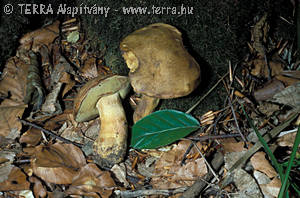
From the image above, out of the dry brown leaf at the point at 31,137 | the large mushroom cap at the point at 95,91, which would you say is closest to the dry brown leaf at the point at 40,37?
the dry brown leaf at the point at 31,137

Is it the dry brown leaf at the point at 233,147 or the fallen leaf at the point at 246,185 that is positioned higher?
the dry brown leaf at the point at 233,147

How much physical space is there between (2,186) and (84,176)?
56cm

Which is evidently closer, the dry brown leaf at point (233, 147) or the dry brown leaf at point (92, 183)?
the dry brown leaf at point (92, 183)

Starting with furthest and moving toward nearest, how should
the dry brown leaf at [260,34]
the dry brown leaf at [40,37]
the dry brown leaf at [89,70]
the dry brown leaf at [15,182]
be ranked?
the dry brown leaf at [40,37], the dry brown leaf at [89,70], the dry brown leaf at [260,34], the dry brown leaf at [15,182]

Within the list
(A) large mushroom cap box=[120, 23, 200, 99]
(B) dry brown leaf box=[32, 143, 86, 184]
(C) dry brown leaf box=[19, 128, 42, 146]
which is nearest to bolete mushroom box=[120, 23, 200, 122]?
(A) large mushroom cap box=[120, 23, 200, 99]

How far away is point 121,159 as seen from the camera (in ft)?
6.56

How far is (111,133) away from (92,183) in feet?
1.29

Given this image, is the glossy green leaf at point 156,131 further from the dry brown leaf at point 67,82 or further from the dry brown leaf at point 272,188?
the dry brown leaf at point 67,82

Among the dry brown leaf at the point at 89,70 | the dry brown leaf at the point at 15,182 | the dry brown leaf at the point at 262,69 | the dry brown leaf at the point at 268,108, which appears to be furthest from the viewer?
the dry brown leaf at the point at 89,70

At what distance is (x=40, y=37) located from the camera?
2807 mm

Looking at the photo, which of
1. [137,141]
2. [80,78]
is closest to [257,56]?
[137,141]

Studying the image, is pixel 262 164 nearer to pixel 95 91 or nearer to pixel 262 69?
pixel 262 69

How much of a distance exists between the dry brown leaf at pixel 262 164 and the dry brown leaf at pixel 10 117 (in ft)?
6.30

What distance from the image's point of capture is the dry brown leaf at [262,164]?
1768 mm
